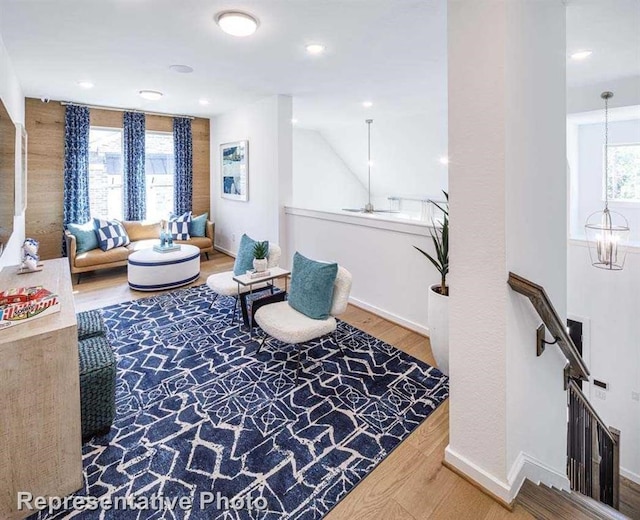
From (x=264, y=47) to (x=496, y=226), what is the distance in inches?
103

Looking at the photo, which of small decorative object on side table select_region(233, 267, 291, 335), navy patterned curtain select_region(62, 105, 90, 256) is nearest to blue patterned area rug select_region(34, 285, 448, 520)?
small decorative object on side table select_region(233, 267, 291, 335)

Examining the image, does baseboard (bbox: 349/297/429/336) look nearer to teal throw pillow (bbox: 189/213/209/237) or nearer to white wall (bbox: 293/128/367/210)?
teal throw pillow (bbox: 189/213/209/237)

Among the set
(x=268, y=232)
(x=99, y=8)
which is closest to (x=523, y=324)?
(x=99, y=8)

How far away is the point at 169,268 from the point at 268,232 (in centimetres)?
146

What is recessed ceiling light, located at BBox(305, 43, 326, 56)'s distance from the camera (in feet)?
9.80

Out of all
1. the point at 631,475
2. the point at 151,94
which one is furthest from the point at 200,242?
the point at 631,475

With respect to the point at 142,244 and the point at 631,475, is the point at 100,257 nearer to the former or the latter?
the point at 142,244

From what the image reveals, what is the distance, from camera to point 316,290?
2834 mm

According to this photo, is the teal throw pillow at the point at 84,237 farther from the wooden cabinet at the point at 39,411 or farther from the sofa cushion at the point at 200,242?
the wooden cabinet at the point at 39,411

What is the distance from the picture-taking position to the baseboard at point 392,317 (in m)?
3.39

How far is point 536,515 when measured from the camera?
1561mm

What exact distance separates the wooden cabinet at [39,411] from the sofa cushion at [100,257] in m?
3.86

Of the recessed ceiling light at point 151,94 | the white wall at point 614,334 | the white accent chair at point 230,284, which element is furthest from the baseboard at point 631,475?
the recessed ceiling light at point 151,94

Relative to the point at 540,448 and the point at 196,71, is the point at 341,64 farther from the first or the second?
the point at 540,448
